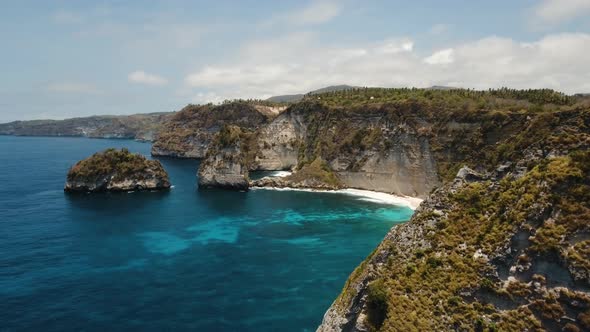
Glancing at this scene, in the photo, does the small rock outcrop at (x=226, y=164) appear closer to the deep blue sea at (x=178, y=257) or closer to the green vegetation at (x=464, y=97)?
the deep blue sea at (x=178, y=257)

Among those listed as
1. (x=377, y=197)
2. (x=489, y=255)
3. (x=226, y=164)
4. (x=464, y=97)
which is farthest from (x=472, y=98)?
(x=489, y=255)

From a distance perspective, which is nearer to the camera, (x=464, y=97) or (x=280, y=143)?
(x=464, y=97)

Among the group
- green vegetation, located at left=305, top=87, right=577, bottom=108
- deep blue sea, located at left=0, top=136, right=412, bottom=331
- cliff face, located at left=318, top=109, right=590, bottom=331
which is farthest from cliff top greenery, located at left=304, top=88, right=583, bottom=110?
cliff face, located at left=318, top=109, right=590, bottom=331

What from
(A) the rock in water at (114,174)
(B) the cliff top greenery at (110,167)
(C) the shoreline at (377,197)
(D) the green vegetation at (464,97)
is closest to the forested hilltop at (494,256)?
(C) the shoreline at (377,197)

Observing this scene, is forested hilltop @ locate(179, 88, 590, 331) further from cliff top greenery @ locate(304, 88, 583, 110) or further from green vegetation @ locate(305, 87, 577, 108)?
green vegetation @ locate(305, 87, 577, 108)

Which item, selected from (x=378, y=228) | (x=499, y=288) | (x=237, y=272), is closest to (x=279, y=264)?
(x=237, y=272)

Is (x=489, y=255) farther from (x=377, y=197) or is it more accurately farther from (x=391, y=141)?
(x=391, y=141)

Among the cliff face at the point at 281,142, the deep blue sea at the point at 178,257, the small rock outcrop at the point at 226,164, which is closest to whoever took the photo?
the deep blue sea at the point at 178,257

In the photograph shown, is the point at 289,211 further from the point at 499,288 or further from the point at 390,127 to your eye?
the point at 499,288
